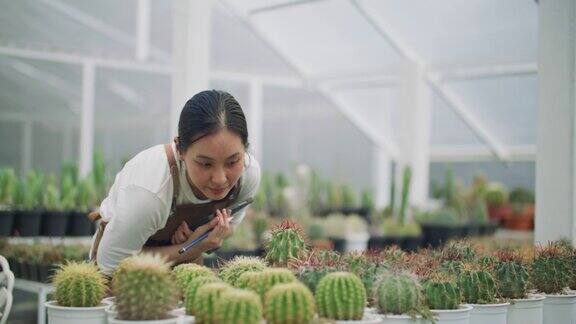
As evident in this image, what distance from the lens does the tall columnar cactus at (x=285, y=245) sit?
7.65 ft

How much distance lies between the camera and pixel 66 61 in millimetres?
7383

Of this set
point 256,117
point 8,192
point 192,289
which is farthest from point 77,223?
point 192,289

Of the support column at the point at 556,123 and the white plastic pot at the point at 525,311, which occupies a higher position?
the support column at the point at 556,123

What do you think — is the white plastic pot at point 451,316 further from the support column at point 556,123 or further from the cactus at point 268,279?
the support column at point 556,123

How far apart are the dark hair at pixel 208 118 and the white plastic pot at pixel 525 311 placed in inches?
39.5

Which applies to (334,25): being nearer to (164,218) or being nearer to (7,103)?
(7,103)

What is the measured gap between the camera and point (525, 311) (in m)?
2.44

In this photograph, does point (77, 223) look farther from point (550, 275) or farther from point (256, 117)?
point (550, 275)

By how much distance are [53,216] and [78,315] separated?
434cm

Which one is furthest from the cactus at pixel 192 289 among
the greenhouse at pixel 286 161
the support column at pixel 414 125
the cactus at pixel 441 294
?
the support column at pixel 414 125

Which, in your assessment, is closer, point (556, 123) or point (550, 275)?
point (550, 275)

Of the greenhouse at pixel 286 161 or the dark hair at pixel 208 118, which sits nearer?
the greenhouse at pixel 286 161

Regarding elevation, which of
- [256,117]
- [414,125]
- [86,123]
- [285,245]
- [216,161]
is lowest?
[285,245]

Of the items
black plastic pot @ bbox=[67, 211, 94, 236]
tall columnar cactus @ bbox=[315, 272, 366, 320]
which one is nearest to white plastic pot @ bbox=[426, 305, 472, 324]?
tall columnar cactus @ bbox=[315, 272, 366, 320]
